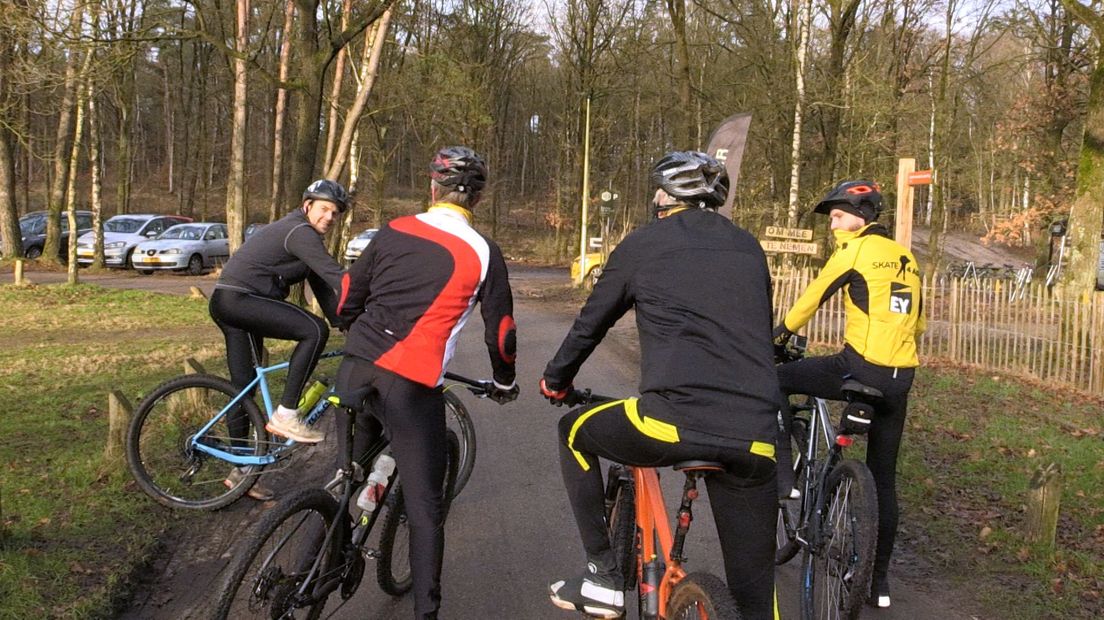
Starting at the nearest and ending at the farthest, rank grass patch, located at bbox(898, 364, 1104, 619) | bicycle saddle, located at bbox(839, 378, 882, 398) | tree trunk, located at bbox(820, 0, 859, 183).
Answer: bicycle saddle, located at bbox(839, 378, 882, 398)
grass patch, located at bbox(898, 364, 1104, 619)
tree trunk, located at bbox(820, 0, 859, 183)

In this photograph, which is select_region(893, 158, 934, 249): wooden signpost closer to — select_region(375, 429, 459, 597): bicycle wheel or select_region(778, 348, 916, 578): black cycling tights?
select_region(778, 348, 916, 578): black cycling tights

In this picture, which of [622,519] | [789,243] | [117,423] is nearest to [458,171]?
[622,519]

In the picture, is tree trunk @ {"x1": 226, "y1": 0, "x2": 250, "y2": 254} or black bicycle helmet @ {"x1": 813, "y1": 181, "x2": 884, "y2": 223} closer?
black bicycle helmet @ {"x1": 813, "y1": 181, "x2": 884, "y2": 223}

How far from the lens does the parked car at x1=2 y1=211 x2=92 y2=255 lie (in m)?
29.0

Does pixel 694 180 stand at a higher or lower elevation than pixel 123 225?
higher

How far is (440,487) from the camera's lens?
3604mm

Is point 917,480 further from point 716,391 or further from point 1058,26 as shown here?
point 1058,26

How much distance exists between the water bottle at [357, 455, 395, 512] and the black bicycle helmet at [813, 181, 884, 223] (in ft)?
8.25

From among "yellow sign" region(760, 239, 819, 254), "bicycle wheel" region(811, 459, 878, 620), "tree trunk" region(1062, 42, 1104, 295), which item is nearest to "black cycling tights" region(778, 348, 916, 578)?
"bicycle wheel" region(811, 459, 878, 620)

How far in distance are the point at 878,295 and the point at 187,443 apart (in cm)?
390

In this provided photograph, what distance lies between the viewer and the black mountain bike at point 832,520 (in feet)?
12.3

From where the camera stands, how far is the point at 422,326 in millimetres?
3451

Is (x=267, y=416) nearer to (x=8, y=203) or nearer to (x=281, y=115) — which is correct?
(x=8, y=203)

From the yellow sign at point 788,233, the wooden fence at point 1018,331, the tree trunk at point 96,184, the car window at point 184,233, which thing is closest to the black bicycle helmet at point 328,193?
the wooden fence at point 1018,331
